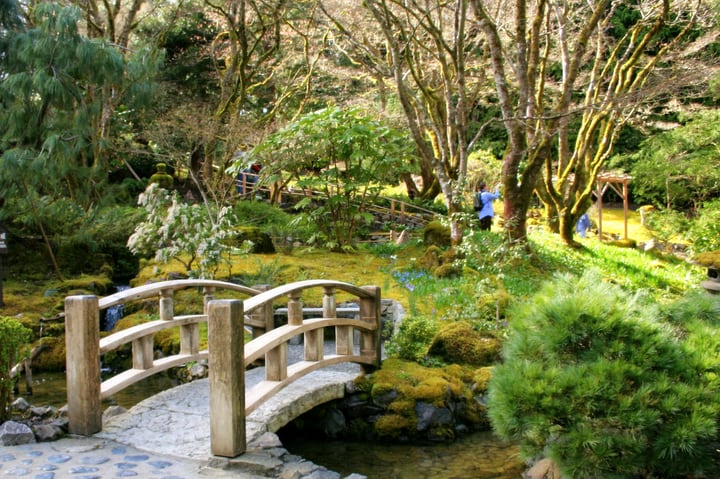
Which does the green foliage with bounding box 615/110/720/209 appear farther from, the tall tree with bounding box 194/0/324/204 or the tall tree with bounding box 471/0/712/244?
the tall tree with bounding box 194/0/324/204

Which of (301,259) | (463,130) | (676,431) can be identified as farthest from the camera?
(301,259)

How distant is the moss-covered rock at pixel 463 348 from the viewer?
25.1 feet

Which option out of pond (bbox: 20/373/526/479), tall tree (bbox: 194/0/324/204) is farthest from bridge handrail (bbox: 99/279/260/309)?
tall tree (bbox: 194/0/324/204)

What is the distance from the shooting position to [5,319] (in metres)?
5.23

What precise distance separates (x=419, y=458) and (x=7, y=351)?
11.4 ft

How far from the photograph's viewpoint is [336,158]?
12805 millimetres

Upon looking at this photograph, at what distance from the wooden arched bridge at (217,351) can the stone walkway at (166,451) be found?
165mm

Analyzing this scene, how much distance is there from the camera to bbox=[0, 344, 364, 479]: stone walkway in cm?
431

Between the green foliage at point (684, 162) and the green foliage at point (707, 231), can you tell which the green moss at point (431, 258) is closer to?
the green foliage at point (707, 231)

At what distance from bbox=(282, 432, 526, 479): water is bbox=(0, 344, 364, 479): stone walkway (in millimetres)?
541

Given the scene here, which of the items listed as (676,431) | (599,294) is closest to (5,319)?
(599,294)

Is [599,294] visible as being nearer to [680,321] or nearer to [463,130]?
[680,321]

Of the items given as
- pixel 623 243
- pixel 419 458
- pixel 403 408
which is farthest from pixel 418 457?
pixel 623 243

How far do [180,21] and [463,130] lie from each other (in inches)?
484
